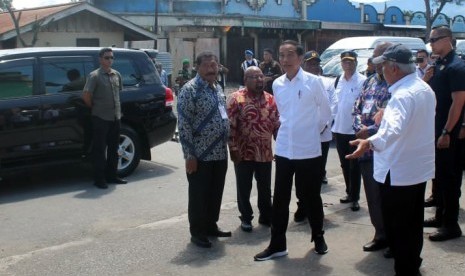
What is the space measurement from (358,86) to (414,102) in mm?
2530

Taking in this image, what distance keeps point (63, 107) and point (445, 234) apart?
4921mm

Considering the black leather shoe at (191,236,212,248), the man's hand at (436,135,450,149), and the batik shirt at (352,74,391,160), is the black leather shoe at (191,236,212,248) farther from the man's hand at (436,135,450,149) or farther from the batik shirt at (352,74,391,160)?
the man's hand at (436,135,450,149)

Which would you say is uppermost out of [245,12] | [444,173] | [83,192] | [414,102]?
[245,12]

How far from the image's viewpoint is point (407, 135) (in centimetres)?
412

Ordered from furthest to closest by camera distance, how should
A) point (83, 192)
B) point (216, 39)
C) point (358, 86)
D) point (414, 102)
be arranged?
point (216, 39) → point (83, 192) → point (358, 86) → point (414, 102)

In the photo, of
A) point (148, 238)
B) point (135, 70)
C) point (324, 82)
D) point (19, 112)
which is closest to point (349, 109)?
point (324, 82)

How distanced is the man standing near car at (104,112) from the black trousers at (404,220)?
4401mm

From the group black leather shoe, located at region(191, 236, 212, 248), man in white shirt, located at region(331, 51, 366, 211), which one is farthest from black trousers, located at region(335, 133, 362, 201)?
black leather shoe, located at region(191, 236, 212, 248)

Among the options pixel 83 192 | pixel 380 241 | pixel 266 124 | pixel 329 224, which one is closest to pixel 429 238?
pixel 380 241

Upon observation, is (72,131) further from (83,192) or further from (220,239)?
(220,239)

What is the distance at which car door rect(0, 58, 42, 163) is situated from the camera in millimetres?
7293

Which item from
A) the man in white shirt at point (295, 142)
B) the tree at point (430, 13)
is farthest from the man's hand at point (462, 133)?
the tree at point (430, 13)

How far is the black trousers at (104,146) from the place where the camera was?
25.5 ft

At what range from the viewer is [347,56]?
6566 mm
